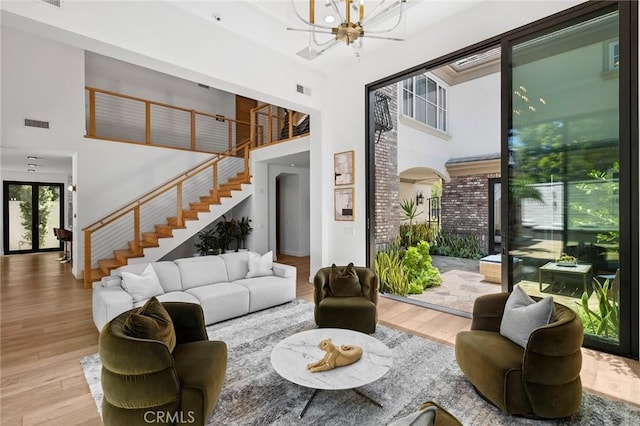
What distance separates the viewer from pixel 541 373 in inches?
78.8

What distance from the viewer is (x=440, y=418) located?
1.13m

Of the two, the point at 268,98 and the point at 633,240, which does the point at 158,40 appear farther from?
the point at 633,240

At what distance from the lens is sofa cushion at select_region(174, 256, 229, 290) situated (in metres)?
4.14

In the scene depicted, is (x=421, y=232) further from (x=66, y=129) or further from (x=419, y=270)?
(x=66, y=129)

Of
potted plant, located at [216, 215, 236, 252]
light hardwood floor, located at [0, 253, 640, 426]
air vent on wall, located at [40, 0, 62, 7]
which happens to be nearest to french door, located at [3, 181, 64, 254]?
light hardwood floor, located at [0, 253, 640, 426]

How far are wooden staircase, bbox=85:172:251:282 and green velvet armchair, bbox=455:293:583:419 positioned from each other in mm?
6288

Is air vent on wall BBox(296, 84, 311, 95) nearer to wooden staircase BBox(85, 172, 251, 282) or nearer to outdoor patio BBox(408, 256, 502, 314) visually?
wooden staircase BBox(85, 172, 251, 282)

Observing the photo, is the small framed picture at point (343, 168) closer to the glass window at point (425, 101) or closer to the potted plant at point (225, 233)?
the glass window at point (425, 101)

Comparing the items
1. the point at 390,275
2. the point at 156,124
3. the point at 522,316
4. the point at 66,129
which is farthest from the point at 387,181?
the point at 66,129

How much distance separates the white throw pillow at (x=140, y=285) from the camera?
3.52m

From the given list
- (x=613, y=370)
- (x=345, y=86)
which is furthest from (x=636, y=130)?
(x=345, y=86)

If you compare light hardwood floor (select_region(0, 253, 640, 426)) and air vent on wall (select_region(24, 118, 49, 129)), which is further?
air vent on wall (select_region(24, 118, 49, 129))

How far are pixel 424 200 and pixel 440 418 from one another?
10288 millimetres

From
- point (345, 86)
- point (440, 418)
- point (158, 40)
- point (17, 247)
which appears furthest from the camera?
point (17, 247)
